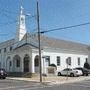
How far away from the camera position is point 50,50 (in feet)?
172

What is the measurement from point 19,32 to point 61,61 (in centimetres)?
1025

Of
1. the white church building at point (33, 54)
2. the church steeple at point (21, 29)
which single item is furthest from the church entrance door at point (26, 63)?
the church steeple at point (21, 29)

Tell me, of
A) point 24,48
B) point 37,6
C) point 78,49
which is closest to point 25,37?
point 24,48

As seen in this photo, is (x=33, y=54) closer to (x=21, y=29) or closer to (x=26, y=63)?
(x=26, y=63)

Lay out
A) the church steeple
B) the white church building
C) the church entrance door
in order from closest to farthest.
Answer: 1. the white church building
2. the church entrance door
3. the church steeple

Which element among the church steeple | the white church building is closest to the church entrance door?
the white church building

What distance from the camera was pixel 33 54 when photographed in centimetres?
4938

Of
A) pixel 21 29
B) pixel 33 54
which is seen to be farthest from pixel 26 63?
pixel 21 29

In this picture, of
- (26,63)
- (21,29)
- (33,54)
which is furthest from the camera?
(21,29)

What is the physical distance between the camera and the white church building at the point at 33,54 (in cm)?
5009

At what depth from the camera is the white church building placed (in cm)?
5009

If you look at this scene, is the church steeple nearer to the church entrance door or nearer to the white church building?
the white church building

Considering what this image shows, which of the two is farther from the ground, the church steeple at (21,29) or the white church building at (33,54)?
the church steeple at (21,29)

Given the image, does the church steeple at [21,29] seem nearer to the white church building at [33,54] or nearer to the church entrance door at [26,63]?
the white church building at [33,54]
